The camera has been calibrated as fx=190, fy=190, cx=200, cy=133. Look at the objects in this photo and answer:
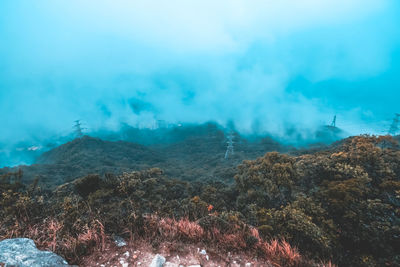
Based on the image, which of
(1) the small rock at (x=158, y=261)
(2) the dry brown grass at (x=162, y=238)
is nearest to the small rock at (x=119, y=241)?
(2) the dry brown grass at (x=162, y=238)

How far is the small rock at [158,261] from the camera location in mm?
3750

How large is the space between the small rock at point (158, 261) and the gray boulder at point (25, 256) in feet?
5.34

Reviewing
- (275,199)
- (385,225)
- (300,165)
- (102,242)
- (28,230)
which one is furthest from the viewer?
(300,165)

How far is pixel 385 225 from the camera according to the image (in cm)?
813

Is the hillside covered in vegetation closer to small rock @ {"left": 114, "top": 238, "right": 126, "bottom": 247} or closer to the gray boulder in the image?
small rock @ {"left": 114, "top": 238, "right": 126, "bottom": 247}

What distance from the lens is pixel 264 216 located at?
25.6 feet

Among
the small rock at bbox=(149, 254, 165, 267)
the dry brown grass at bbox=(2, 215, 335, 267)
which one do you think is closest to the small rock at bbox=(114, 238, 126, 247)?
the dry brown grass at bbox=(2, 215, 335, 267)

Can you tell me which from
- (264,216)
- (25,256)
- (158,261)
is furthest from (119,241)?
(264,216)

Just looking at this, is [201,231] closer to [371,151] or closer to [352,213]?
[352,213]

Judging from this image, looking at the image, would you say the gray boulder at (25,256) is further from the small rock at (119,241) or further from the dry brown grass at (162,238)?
the small rock at (119,241)

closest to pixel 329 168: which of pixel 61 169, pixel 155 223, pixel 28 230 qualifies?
pixel 155 223

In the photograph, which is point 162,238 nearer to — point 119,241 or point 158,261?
point 158,261

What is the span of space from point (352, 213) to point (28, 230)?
12509mm

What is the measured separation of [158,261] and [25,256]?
2.43 metres
